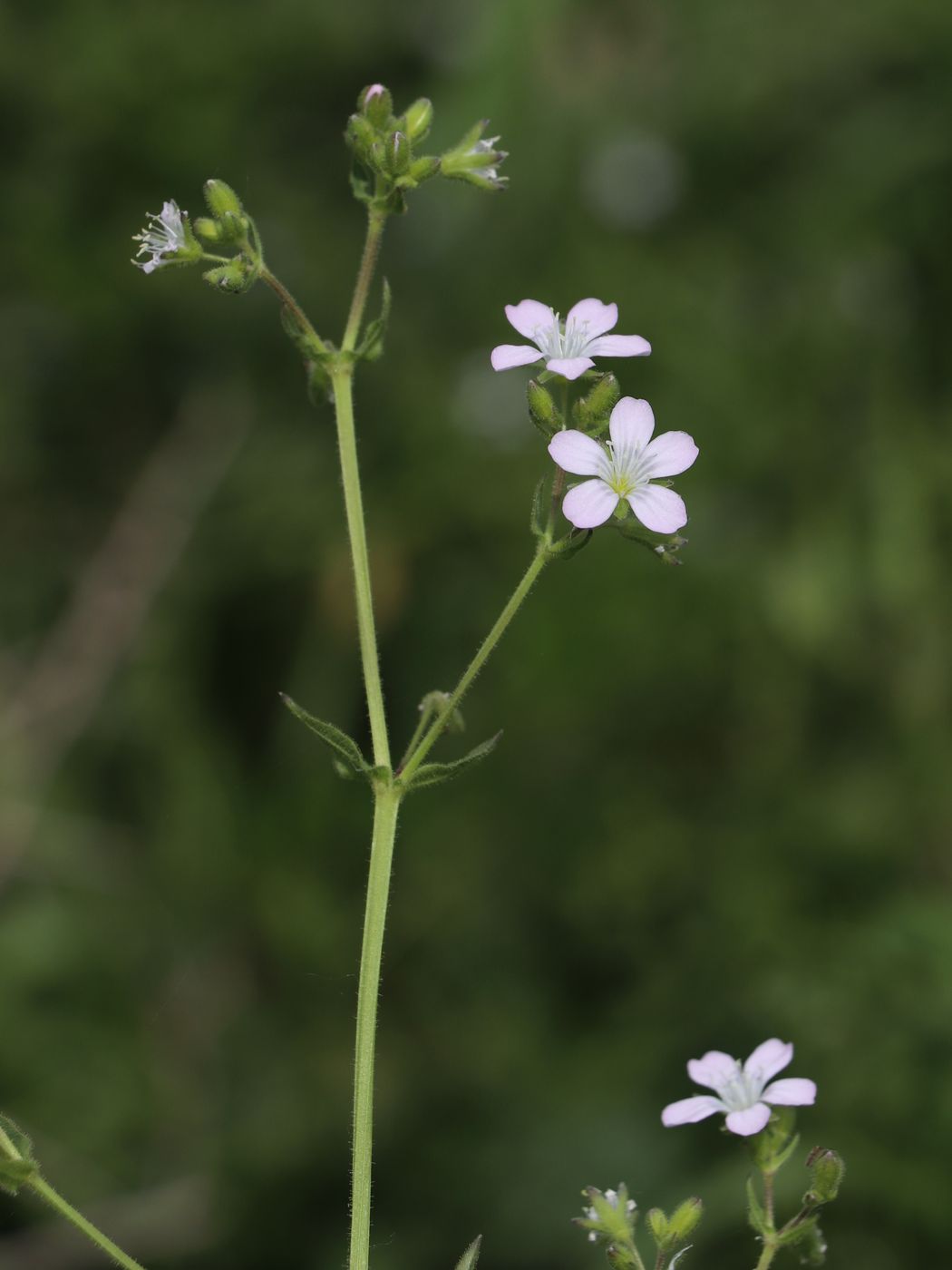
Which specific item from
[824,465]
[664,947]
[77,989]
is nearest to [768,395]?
[824,465]

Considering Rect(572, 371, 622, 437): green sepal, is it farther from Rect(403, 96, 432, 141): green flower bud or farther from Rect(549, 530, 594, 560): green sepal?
Rect(403, 96, 432, 141): green flower bud

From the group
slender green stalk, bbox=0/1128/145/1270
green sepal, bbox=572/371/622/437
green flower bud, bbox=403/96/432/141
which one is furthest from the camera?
green flower bud, bbox=403/96/432/141

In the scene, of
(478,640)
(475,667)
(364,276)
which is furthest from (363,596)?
(478,640)

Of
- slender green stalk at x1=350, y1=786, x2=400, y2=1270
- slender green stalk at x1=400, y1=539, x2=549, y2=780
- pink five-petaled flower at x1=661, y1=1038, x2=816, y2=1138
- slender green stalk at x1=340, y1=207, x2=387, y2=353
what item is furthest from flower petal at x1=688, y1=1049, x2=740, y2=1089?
slender green stalk at x1=340, y1=207, x2=387, y2=353

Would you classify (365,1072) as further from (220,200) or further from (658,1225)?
(220,200)

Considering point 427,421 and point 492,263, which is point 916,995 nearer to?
point 427,421

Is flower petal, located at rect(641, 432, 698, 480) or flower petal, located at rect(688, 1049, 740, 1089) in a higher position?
flower petal, located at rect(641, 432, 698, 480)

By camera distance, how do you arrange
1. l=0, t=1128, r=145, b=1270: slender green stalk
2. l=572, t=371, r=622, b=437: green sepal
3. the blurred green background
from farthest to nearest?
the blurred green background
l=572, t=371, r=622, b=437: green sepal
l=0, t=1128, r=145, b=1270: slender green stalk
